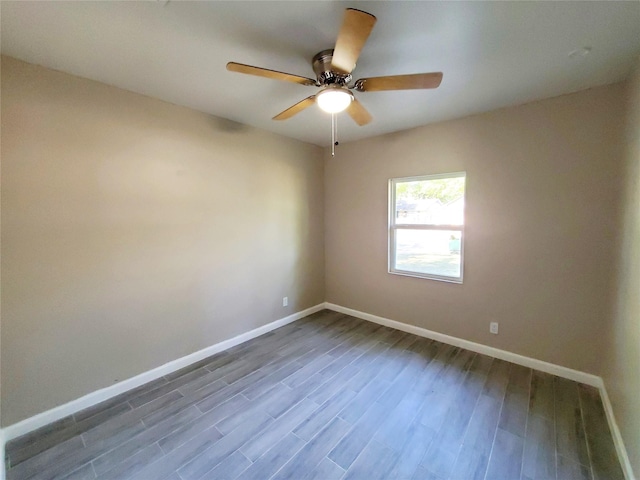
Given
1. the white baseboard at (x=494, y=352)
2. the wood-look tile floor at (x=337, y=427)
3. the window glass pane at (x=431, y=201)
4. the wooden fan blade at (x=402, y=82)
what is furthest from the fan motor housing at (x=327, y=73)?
the white baseboard at (x=494, y=352)

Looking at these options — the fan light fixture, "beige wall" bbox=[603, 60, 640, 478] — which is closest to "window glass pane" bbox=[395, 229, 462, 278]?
"beige wall" bbox=[603, 60, 640, 478]

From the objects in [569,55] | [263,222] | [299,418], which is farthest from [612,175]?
[263,222]

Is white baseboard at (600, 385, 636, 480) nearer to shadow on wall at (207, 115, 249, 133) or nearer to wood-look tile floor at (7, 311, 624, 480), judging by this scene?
wood-look tile floor at (7, 311, 624, 480)

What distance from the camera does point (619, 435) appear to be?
5.44 feet

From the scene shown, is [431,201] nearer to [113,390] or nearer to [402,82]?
[402,82]

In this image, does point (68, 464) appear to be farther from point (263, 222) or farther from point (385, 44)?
point (385, 44)

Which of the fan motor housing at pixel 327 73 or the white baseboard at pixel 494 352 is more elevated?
the fan motor housing at pixel 327 73

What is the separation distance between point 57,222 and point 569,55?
376 centimetres

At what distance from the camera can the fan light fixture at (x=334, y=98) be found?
169cm

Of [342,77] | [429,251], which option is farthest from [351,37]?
[429,251]

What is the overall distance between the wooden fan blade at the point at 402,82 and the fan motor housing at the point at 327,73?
11 cm

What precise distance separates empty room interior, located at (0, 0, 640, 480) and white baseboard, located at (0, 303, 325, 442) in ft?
0.04

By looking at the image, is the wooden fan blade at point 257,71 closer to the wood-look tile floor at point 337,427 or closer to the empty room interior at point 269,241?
the empty room interior at point 269,241

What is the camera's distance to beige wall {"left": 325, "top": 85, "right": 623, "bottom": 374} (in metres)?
2.19
